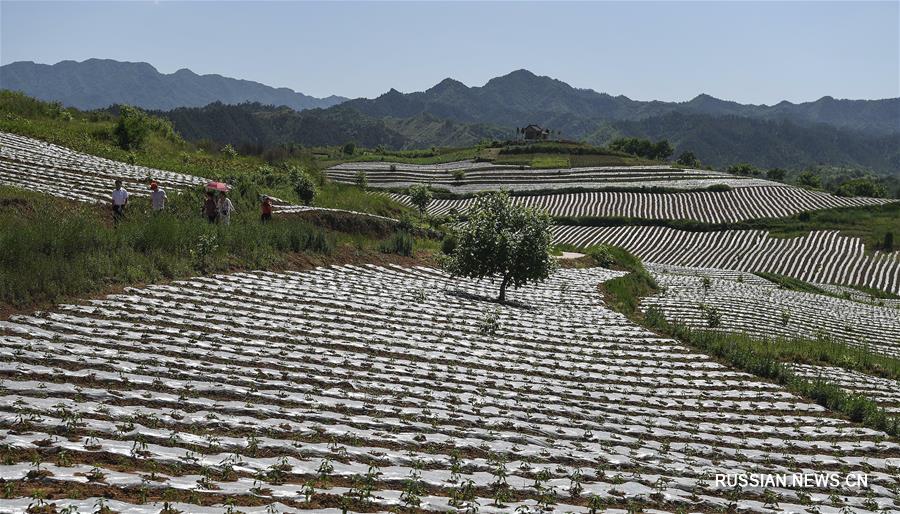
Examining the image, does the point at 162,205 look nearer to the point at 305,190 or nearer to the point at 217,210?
the point at 217,210

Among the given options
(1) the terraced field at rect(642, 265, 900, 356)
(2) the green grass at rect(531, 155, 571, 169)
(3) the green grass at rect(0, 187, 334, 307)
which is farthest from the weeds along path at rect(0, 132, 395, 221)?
(2) the green grass at rect(531, 155, 571, 169)

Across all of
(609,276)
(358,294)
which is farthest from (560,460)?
(609,276)

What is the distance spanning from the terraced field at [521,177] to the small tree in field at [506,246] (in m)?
71.1

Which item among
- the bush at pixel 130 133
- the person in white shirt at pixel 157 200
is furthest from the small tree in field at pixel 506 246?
the bush at pixel 130 133

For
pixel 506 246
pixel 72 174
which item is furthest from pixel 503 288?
pixel 72 174

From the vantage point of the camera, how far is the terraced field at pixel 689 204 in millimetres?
80375

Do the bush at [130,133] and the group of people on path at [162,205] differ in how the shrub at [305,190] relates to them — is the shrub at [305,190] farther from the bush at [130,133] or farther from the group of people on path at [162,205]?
the bush at [130,133]

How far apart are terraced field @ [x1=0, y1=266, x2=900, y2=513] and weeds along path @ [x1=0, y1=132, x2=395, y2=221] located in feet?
39.0

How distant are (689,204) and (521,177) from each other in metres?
28.2

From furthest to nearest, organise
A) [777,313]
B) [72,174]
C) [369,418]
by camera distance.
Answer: [72,174]
[777,313]
[369,418]

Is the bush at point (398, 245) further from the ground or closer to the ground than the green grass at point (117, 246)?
closer to the ground

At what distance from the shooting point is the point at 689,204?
283 feet

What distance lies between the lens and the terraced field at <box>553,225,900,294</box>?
58.0m

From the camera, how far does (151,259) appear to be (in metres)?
16.6
